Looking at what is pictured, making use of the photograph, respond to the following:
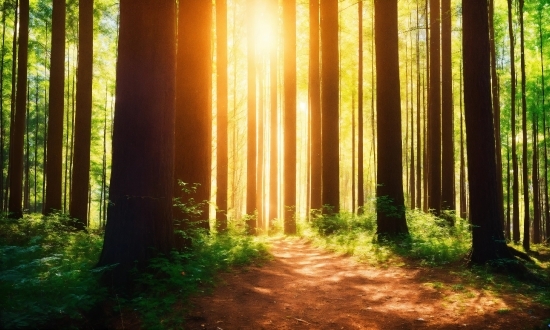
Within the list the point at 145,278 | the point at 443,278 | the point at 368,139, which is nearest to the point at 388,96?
the point at 443,278

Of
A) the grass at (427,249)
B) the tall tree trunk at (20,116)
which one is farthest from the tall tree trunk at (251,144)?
the tall tree trunk at (20,116)

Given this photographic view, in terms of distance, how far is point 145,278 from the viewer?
545cm

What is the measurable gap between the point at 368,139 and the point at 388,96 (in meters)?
23.1

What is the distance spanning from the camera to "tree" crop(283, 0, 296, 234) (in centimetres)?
1765

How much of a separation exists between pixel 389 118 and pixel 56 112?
38.3 feet

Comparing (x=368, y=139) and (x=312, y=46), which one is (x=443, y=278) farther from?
(x=368, y=139)

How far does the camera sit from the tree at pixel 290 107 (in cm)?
1765

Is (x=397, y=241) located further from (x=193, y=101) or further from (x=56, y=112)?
(x=56, y=112)

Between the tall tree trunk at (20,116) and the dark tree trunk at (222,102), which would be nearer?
the tall tree trunk at (20,116)

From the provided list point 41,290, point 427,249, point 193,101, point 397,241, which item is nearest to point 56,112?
point 193,101

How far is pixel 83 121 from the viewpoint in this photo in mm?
12258

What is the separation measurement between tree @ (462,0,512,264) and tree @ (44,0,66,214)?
13.0 metres

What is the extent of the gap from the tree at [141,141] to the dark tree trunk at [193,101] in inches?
83.1

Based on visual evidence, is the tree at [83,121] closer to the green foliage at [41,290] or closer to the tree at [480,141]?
the green foliage at [41,290]
